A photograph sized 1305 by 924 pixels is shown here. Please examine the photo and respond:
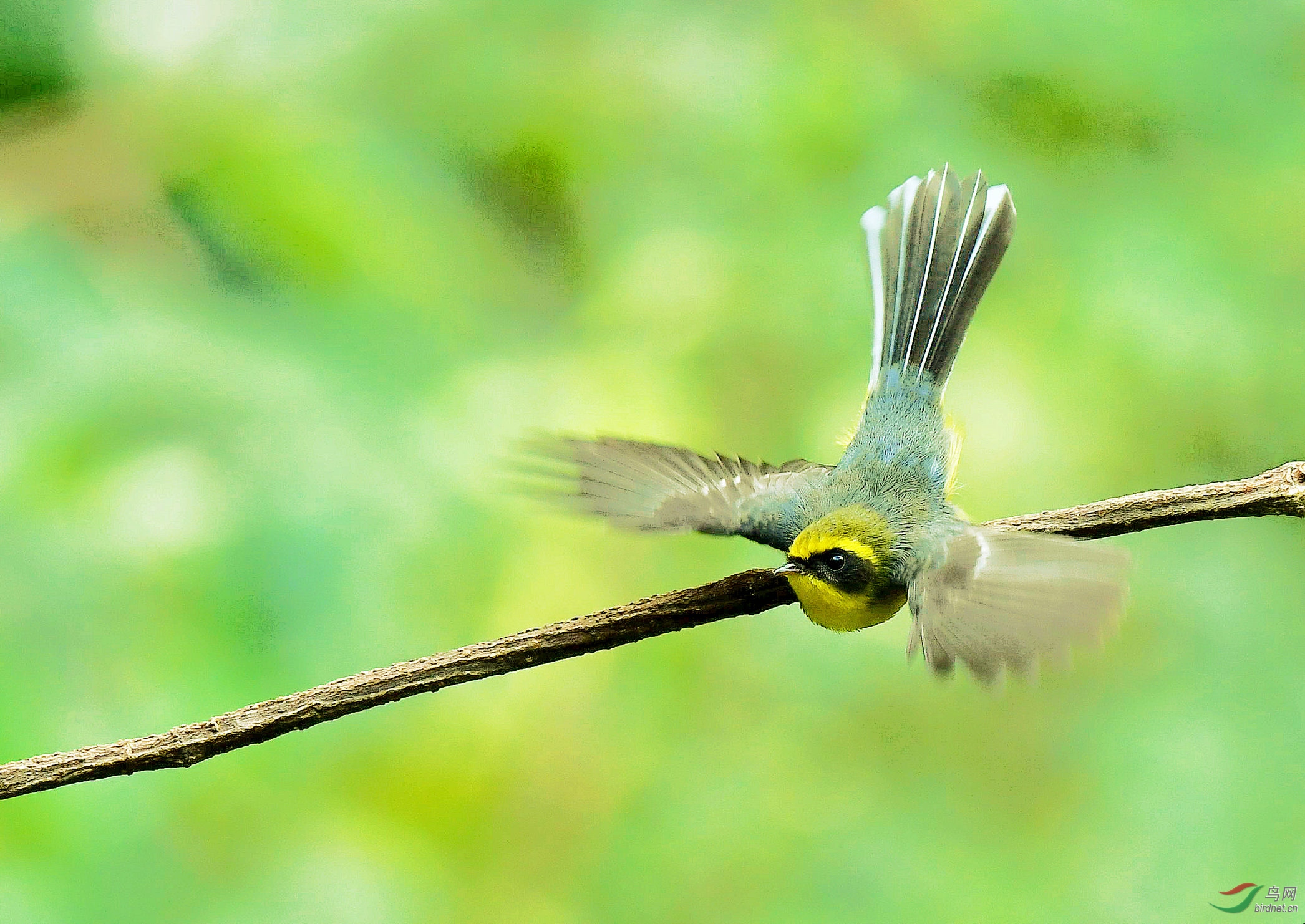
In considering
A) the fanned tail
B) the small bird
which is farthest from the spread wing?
the fanned tail

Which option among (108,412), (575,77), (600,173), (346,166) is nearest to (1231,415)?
(600,173)

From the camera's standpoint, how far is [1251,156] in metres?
2.20

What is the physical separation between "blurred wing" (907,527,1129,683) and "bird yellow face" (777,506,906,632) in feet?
0.27

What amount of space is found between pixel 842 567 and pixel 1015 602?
211 millimetres

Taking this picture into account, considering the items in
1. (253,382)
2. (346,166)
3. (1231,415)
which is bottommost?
(1231,415)

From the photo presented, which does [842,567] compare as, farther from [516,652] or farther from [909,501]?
[516,652]

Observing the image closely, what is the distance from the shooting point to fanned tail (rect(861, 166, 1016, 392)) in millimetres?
1514

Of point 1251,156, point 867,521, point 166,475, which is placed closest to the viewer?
point 867,521

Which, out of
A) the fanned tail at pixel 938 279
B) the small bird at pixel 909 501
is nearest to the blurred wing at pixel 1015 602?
the small bird at pixel 909 501

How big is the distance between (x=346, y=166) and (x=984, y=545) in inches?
62.8

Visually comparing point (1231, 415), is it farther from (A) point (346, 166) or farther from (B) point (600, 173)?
(A) point (346, 166)

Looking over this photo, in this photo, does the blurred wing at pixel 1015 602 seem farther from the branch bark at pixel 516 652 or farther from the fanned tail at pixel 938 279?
the fanned tail at pixel 938 279

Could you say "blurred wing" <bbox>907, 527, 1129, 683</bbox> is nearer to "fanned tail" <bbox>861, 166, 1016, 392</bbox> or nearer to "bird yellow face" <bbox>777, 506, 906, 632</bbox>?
"bird yellow face" <bbox>777, 506, 906, 632</bbox>

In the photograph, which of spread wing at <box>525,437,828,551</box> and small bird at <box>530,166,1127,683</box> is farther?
spread wing at <box>525,437,828,551</box>
